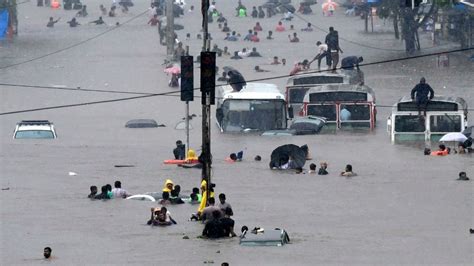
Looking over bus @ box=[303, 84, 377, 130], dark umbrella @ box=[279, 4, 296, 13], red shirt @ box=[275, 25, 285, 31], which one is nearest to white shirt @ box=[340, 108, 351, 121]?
bus @ box=[303, 84, 377, 130]

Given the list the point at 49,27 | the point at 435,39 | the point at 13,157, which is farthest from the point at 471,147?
the point at 49,27

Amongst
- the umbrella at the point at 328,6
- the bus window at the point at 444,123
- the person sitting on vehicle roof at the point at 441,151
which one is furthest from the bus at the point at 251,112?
the umbrella at the point at 328,6

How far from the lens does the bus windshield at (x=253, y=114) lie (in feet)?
195

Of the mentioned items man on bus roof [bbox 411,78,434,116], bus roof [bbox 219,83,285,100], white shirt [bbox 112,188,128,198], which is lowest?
white shirt [bbox 112,188,128,198]

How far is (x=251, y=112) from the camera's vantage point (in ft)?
196

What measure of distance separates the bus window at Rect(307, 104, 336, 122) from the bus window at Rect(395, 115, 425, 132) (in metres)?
3.36

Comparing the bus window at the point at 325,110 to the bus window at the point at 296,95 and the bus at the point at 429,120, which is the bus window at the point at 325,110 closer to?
the bus at the point at 429,120

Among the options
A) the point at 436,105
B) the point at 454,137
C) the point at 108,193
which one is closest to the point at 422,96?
the point at 436,105

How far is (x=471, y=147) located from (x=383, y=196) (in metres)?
8.60

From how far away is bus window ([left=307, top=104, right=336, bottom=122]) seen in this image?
60.2m

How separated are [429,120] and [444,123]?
19.7 inches

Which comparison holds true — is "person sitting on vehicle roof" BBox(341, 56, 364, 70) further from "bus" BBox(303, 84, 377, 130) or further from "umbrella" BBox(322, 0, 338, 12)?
"umbrella" BBox(322, 0, 338, 12)

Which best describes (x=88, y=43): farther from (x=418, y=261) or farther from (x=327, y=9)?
(x=418, y=261)

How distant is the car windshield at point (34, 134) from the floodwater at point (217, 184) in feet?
1.56
